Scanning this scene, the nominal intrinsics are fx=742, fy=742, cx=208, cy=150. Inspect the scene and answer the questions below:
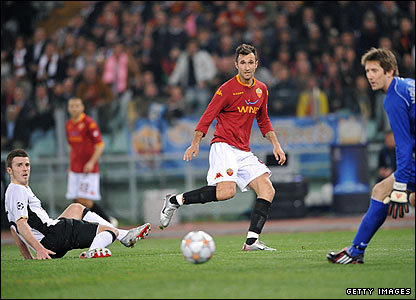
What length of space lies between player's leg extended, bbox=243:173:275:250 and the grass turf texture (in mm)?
671

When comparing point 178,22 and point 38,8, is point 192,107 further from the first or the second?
Answer: point 38,8

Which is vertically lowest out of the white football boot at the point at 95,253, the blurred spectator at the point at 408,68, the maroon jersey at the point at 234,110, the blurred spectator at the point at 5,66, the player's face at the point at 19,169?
the white football boot at the point at 95,253

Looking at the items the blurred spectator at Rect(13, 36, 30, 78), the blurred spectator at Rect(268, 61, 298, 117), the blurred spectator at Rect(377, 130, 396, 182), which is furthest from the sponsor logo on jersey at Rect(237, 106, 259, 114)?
the blurred spectator at Rect(13, 36, 30, 78)

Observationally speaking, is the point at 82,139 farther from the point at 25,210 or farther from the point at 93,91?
the point at 25,210

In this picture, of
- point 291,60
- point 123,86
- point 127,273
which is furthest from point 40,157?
point 127,273

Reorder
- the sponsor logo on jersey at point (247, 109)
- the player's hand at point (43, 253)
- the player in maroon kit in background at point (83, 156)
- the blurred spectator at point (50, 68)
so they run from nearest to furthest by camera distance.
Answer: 1. the player's hand at point (43, 253)
2. the sponsor logo on jersey at point (247, 109)
3. the player in maroon kit in background at point (83, 156)
4. the blurred spectator at point (50, 68)

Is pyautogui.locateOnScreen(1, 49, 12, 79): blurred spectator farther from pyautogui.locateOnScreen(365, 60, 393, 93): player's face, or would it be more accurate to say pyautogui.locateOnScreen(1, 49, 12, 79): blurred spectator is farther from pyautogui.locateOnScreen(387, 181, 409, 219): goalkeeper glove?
pyautogui.locateOnScreen(387, 181, 409, 219): goalkeeper glove

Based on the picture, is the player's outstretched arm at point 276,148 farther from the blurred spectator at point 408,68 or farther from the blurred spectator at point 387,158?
the blurred spectator at point 408,68

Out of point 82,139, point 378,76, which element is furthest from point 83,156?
point 378,76

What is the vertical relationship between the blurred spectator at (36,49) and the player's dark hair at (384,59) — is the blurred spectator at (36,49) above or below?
above

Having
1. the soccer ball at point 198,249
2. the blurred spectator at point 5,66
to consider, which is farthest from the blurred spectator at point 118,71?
the soccer ball at point 198,249

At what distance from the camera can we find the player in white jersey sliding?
8.13 metres

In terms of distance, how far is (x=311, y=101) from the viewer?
16906 millimetres

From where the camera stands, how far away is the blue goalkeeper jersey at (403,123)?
20.9ft
